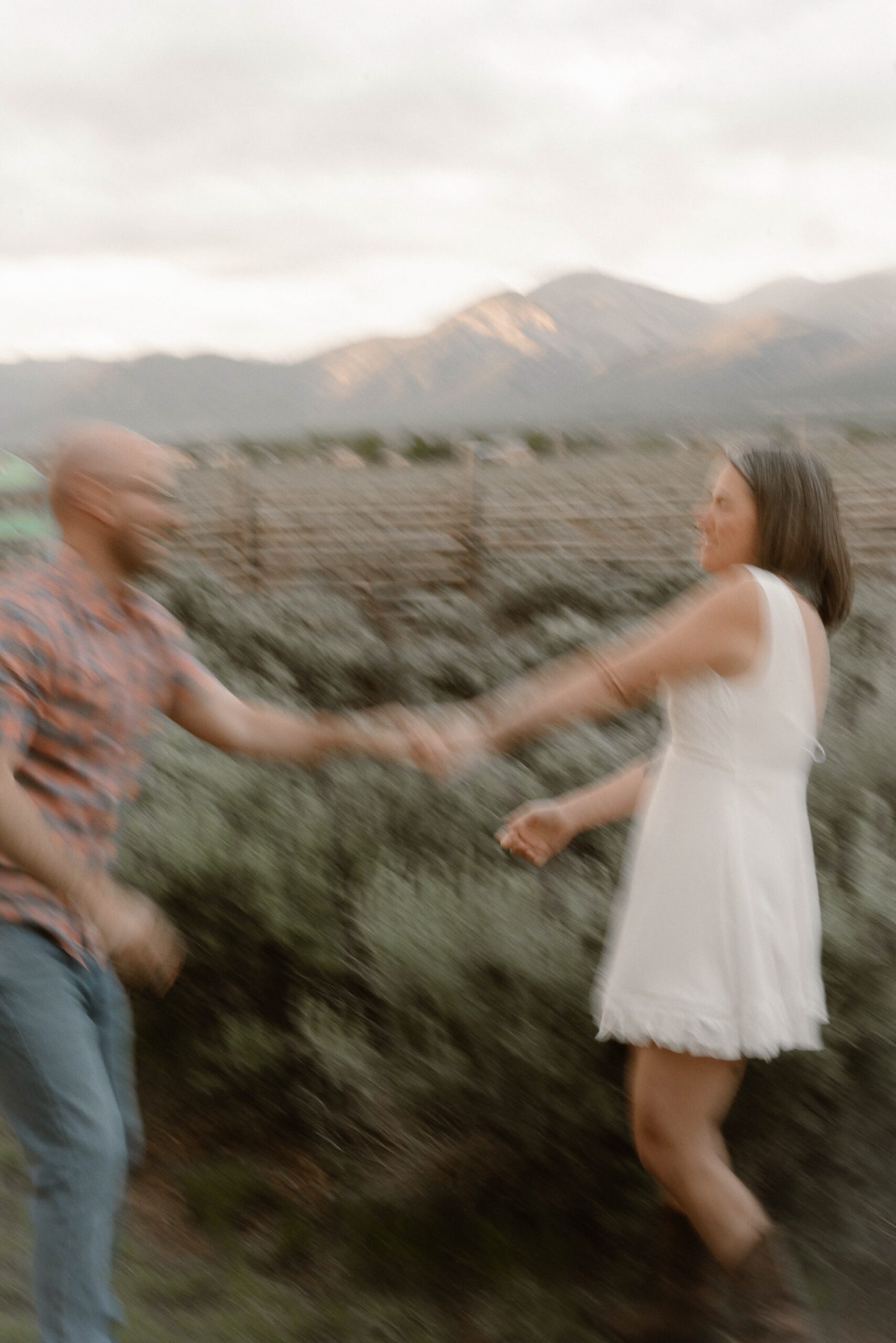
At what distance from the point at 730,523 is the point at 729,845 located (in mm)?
565

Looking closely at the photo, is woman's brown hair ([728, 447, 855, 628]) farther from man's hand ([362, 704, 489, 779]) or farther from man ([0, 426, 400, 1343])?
man ([0, 426, 400, 1343])

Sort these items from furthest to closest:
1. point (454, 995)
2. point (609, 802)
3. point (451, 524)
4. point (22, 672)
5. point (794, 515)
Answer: point (451, 524)
point (454, 995)
point (609, 802)
point (794, 515)
point (22, 672)

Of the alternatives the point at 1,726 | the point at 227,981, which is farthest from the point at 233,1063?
the point at 1,726

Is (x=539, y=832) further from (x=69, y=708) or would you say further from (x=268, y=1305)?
(x=268, y=1305)

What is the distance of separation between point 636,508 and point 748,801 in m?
14.0

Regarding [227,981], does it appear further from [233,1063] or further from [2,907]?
[2,907]

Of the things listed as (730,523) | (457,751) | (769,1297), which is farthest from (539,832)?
(769,1297)

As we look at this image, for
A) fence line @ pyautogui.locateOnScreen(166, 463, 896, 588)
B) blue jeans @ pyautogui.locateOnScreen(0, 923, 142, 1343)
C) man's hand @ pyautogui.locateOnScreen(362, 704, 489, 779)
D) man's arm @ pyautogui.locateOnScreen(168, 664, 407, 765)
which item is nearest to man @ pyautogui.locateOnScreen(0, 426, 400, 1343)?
blue jeans @ pyautogui.locateOnScreen(0, 923, 142, 1343)

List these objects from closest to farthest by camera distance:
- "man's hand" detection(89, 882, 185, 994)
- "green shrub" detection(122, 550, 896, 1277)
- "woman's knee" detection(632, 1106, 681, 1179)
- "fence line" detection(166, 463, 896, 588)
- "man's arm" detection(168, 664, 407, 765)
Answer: "man's hand" detection(89, 882, 185, 994)
"woman's knee" detection(632, 1106, 681, 1179)
"man's arm" detection(168, 664, 407, 765)
"green shrub" detection(122, 550, 896, 1277)
"fence line" detection(166, 463, 896, 588)

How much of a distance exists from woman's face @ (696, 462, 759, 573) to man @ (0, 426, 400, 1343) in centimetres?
94

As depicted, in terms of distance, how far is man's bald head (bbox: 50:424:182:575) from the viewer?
2.00 metres

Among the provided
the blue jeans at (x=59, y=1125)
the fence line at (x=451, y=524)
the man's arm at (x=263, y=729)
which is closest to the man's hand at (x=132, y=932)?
the blue jeans at (x=59, y=1125)

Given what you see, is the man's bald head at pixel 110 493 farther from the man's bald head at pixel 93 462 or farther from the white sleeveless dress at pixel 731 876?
the white sleeveless dress at pixel 731 876

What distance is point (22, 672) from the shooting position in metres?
1.83
